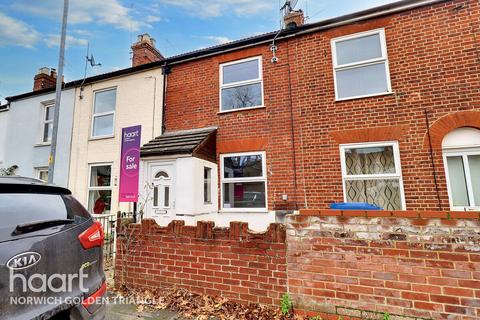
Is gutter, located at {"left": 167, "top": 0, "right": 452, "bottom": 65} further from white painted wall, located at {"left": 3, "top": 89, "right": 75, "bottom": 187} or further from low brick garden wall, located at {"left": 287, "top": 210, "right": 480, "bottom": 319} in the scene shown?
white painted wall, located at {"left": 3, "top": 89, "right": 75, "bottom": 187}

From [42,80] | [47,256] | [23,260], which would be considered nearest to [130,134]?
[47,256]

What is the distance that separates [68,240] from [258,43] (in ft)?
23.9

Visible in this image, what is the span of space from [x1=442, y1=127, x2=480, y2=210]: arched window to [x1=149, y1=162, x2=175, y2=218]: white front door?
6.66 m

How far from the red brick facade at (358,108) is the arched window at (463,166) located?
20 cm

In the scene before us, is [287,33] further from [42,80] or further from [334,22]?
[42,80]

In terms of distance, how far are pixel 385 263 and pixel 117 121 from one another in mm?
9353

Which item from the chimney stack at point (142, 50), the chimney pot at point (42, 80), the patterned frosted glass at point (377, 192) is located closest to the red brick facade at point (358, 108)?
the patterned frosted glass at point (377, 192)

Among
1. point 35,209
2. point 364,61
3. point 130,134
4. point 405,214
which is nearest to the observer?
point 35,209

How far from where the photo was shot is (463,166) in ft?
18.1

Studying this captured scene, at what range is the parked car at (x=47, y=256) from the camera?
1.48 meters

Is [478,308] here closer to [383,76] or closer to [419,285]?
[419,285]

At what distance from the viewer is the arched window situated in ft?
17.8

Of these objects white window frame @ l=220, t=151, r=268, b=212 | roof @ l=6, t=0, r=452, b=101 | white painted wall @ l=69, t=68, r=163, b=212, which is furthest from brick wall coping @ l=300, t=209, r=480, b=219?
white painted wall @ l=69, t=68, r=163, b=212

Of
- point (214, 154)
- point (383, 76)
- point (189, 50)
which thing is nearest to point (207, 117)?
point (214, 154)
